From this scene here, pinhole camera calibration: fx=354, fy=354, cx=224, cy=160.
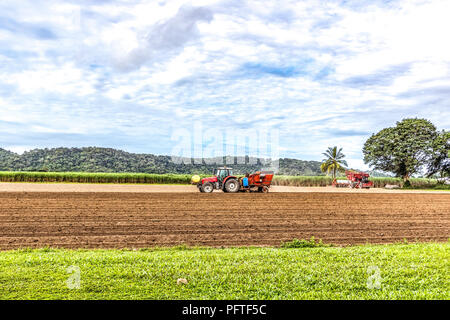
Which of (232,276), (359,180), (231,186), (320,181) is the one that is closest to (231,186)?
(231,186)

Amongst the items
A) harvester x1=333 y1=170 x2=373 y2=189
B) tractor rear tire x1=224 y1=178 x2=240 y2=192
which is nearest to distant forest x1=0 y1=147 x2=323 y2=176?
harvester x1=333 y1=170 x2=373 y2=189

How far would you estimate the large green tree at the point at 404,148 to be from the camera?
177ft

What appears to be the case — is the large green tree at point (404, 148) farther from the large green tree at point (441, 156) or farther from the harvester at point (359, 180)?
the harvester at point (359, 180)

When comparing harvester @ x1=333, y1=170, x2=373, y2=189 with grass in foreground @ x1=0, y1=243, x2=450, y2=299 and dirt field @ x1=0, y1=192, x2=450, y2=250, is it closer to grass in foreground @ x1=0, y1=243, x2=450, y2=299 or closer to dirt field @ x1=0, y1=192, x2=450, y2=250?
dirt field @ x1=0, y1=192, x2=450, y2=250

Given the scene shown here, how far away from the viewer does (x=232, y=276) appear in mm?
6191

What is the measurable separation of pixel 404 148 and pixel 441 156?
512cm

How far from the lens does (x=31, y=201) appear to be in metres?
20.5

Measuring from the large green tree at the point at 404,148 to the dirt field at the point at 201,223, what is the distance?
36537 mm

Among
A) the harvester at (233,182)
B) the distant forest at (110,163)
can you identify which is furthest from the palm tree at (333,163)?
the harvester at (233,182)

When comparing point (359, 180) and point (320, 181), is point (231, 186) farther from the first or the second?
point (320, 181)
